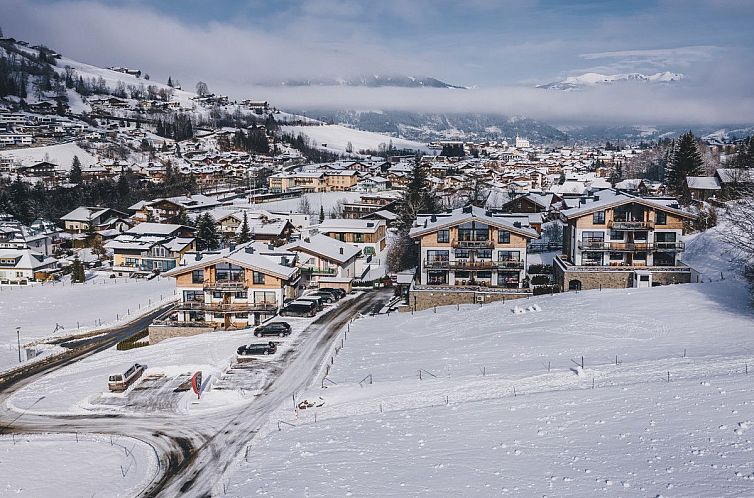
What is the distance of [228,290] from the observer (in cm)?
4153

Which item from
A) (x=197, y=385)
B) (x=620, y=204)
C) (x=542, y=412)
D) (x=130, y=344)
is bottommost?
(x=130, y=344)

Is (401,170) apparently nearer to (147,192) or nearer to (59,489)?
(147,192)

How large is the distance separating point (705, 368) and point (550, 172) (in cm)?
14644

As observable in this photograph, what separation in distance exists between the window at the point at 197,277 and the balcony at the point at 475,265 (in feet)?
51.5

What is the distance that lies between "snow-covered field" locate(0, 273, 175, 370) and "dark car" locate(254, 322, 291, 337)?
625 inches

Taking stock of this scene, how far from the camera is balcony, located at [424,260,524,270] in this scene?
44.0 m

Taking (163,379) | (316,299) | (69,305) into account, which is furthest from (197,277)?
(69,305)

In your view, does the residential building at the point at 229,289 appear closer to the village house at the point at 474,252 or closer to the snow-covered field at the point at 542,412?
the village house at the point at 474,252

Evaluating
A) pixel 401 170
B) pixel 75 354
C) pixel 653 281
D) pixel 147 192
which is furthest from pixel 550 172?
pixel 75 354

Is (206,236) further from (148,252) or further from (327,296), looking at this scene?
(327,296)

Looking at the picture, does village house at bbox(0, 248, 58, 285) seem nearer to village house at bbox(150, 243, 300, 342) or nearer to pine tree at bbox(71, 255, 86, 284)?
pine tree at bbox(71, 255, 86, 284)

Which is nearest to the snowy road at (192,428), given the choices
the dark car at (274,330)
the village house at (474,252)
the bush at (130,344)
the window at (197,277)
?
the dark car at (274,330)

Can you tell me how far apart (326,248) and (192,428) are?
31.3m

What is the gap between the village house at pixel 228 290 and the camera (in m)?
41.3
